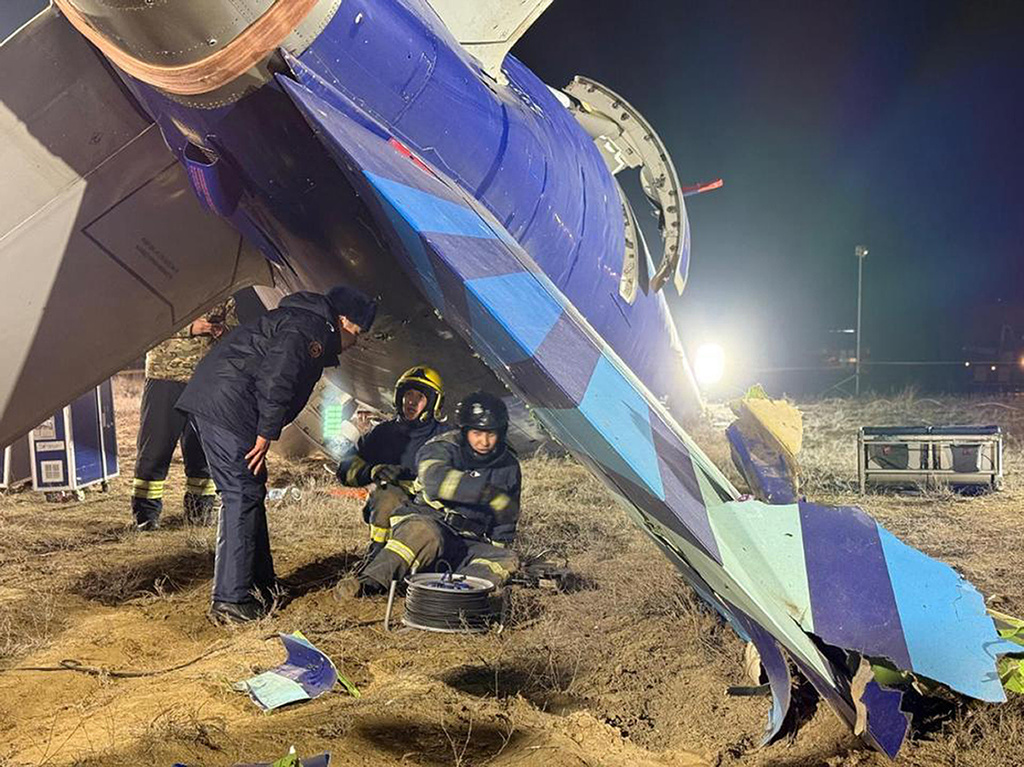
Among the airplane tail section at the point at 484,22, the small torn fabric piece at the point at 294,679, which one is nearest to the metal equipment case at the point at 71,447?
the airplane tail section at the point at 484,22

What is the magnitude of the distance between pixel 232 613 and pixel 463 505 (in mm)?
1453

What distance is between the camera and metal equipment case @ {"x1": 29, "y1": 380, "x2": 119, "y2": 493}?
329 inches

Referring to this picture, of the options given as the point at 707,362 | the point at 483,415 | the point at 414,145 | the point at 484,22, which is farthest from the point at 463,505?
the point at 707,362

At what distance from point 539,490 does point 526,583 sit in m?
3.67

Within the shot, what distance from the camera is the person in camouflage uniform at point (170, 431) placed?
23.0 feet

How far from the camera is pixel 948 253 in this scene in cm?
4334

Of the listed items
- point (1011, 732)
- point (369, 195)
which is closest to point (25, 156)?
point (369, 195)

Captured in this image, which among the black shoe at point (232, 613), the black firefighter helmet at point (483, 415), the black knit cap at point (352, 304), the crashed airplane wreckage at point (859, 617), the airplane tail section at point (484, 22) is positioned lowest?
the black shoe at point (232, 613)

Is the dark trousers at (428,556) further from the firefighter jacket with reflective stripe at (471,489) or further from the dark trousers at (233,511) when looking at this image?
the dark trousers at (233,511)

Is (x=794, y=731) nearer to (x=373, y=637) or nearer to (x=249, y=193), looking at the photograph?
(x=373, y=637)

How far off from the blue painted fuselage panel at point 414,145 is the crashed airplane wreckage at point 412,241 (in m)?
0.01

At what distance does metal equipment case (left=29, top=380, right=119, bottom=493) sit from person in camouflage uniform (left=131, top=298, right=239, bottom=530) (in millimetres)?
1237

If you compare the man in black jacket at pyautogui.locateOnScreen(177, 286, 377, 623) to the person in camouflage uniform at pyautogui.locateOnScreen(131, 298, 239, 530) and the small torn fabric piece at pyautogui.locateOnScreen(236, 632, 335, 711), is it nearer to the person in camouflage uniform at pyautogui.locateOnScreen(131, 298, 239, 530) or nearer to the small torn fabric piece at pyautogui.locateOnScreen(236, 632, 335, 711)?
the small torn fabric piece at pyautogui.locateOnScreen(236, 632, 335, 711)

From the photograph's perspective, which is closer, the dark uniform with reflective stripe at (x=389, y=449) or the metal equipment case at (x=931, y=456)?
the dark uniform with reflective stripe at (x=389, y=449)
